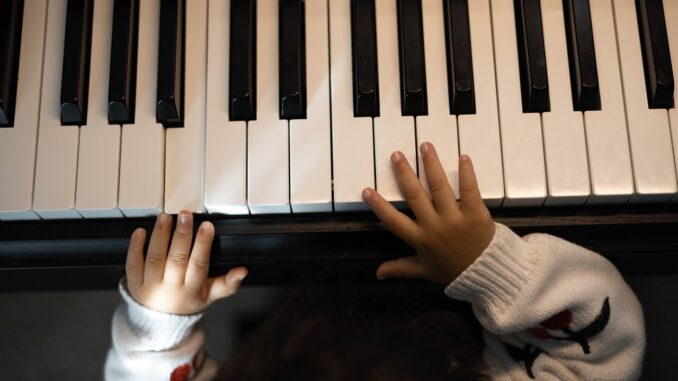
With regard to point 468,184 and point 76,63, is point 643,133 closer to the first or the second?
point 468,184

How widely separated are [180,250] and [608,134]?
1.88 feet

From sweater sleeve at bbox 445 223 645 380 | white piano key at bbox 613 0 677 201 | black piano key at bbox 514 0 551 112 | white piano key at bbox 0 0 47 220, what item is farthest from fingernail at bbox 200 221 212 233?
white piano key at bbox 613 0 677 201

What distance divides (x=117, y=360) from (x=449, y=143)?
60cm

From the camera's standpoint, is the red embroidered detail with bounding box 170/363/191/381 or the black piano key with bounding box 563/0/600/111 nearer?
the black piano key with bounding box 563/0/600/111

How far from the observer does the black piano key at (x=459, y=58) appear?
78 cm

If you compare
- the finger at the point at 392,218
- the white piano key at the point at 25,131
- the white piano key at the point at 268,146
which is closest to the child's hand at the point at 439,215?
the finger at the point at 392,218

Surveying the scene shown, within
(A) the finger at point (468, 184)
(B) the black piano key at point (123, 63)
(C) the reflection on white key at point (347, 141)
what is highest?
(B) the black piano key at point (123, 63)

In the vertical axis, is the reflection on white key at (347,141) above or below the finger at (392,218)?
above

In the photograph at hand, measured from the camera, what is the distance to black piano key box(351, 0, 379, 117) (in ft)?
2.55

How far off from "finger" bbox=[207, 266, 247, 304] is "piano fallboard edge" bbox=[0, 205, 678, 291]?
0.05 metres

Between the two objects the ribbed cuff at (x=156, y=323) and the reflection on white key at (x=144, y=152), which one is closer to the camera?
the reflection on white key at (x=144, y=152)

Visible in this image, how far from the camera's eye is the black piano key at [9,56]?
2.60ft

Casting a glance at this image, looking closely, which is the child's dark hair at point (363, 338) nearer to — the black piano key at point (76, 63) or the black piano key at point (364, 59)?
the black piano key at point (364, 59)

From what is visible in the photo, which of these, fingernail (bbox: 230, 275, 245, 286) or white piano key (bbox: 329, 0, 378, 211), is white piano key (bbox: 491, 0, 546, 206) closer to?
white piano key (bbox: 329, 0, 378, 211)
